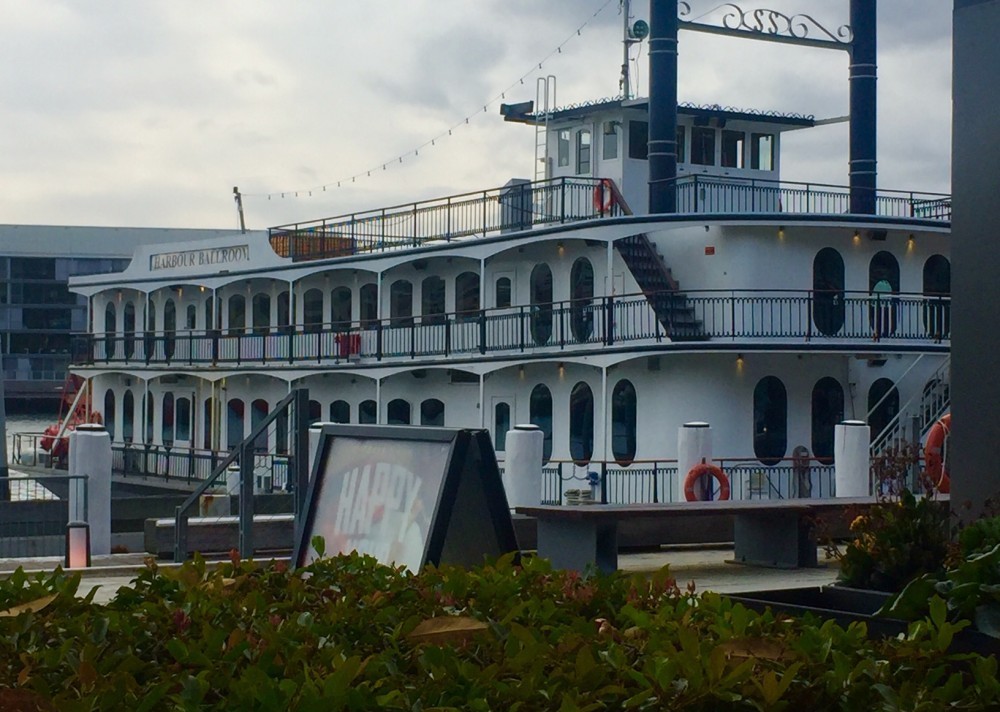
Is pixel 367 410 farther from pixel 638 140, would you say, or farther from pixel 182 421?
pixel 638 140

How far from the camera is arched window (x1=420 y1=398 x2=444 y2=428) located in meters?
30.0

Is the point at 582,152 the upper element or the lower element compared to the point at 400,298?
→ upper

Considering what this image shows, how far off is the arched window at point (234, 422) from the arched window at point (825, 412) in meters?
15.1

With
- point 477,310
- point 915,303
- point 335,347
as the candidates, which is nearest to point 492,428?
point 477,310

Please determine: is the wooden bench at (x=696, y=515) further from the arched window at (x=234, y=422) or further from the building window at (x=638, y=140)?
the arched window at (x=234, y=422)

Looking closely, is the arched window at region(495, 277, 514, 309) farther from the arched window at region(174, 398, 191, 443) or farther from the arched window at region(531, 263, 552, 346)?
the arched window at region(174, 398, 191, 443)

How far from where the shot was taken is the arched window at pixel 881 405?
2594 cm

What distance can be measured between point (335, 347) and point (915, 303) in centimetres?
1218

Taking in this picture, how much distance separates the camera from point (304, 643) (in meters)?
3.33

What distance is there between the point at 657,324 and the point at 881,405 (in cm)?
504

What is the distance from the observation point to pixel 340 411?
105ft

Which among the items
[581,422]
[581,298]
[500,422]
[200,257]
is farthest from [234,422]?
[581,298]

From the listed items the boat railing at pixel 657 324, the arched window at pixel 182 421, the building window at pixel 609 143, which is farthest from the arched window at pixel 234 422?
the building window at pixel 609 143

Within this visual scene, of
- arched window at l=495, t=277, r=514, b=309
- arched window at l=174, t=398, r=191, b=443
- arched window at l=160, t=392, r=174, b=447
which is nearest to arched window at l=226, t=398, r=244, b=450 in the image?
arched window at l=174, t=398, r=191, b=443
